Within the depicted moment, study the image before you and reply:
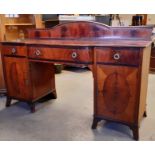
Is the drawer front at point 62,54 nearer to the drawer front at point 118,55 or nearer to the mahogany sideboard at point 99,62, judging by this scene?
the mahogany sideboard at point 99,62

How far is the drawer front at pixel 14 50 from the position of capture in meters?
2.07

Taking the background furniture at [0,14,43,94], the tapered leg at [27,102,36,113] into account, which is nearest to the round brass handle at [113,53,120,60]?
the tapered leg at [27,102,36,113]

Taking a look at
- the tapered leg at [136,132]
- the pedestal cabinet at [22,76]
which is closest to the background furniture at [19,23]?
the pedestal cabinet at [22,76]

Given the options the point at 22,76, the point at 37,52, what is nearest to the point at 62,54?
the point at 37,52

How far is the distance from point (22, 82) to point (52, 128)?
64cm

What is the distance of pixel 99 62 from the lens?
1661mm

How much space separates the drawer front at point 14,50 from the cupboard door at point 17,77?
6 centimetres

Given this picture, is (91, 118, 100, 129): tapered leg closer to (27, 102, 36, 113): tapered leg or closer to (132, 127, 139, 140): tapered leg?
(132, 127, 139, 140): tapered leg

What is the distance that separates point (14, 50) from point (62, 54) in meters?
0.62

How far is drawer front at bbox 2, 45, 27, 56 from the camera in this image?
2068mm
